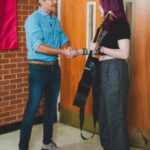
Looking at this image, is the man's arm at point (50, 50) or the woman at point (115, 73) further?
the man's arm at point (50, 50)

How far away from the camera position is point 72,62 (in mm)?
4129

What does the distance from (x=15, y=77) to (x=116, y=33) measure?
1547 millimetres

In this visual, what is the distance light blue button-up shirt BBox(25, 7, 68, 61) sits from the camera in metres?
3.02

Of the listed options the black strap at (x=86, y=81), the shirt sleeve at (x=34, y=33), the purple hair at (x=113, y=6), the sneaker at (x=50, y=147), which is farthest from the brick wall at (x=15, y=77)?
the purple hair at (x=113, y=6)

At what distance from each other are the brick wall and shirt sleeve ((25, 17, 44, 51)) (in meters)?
0.80

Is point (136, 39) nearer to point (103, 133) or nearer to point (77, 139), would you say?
point (103, 133)

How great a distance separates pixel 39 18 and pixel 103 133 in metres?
1.15

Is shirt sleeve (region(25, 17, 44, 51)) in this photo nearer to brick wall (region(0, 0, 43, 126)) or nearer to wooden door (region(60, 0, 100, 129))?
brick wall (region(0, 0, 43, 126))

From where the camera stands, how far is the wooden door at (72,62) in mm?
3973

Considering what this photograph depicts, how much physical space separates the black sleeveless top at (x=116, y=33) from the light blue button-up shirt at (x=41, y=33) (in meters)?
0.58

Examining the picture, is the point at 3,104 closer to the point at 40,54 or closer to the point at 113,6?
the point at 40,54

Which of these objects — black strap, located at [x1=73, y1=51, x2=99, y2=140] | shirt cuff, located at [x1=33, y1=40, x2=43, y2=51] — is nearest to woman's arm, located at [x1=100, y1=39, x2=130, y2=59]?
black strap, located at [x1=73, y1=51, x2=99, y2=140]

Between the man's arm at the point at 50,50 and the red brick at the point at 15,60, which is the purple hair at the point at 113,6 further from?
the red brick at the point at 15,60

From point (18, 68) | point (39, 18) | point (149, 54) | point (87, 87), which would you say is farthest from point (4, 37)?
point (149, 54)
